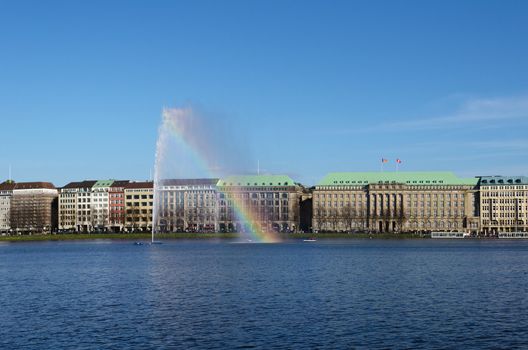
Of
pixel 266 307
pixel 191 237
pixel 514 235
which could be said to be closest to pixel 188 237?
pixel 191 237

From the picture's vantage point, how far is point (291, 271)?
6800 cm

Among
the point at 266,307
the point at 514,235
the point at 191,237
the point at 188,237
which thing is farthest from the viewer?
the point at 514,235

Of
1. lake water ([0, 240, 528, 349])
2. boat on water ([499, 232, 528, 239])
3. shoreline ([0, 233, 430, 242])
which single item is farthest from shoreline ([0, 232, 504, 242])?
lake water ([0, 240, 528, 349])

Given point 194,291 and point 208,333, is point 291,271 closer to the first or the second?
point 194,291

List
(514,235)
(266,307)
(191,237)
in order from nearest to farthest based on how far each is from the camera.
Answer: (266,307), (191,237), (514,235)

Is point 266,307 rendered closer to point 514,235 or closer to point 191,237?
point 191,237

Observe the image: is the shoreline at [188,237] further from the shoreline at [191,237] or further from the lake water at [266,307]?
the lake water at [266,307]

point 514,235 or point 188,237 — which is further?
point 514,235

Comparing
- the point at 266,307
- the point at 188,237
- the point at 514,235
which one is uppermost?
the point at 188,237

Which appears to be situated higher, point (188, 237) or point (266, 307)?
point (188, 237)

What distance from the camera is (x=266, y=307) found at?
44312mm

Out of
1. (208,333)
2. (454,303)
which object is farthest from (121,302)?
(454,303)

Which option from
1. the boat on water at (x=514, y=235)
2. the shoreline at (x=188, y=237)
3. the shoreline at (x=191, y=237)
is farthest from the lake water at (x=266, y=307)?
the boat on water at (x=514, y=235)

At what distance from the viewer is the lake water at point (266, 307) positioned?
35.1 meters
